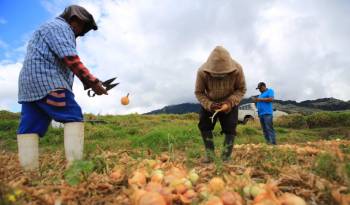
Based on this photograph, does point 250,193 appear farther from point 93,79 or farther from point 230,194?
point 93,79

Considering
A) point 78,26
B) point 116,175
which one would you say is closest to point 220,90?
point 78,26

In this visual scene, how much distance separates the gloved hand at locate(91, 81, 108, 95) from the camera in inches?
140

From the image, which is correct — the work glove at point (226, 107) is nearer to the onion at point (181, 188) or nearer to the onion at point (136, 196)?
the onion at point (181, 188)

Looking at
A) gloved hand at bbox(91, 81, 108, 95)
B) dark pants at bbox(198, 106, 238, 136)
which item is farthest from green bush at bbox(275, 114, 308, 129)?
gloved hand at bbox(91, 81, 108, 95)

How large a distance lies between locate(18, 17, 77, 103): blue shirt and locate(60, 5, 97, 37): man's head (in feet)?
0.49

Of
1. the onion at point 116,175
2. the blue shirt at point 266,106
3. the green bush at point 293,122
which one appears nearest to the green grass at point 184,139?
the green bush at point 293,122

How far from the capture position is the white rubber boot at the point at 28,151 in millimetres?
3373

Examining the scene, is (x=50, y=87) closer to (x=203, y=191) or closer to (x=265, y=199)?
(x=203, y=191)

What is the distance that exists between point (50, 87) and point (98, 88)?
0.48m

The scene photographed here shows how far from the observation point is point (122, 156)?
358 centimetres

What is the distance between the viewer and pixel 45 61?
3371mm

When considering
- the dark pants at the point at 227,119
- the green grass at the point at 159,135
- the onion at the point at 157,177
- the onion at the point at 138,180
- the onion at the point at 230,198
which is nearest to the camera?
the onion at the point at 230,198

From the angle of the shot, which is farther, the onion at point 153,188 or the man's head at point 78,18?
the man's head at point 78,18

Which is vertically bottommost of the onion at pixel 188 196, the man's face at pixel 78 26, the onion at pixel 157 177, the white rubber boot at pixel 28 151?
the onion at pixel 188 196
